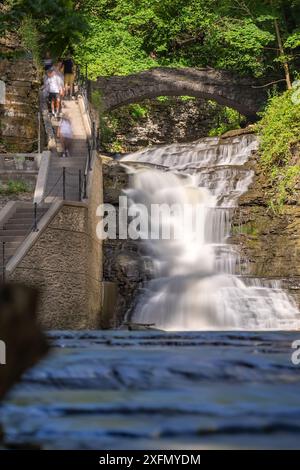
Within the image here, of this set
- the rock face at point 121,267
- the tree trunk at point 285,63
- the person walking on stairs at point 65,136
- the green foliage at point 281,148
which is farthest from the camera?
the tree trunk at point 285,63

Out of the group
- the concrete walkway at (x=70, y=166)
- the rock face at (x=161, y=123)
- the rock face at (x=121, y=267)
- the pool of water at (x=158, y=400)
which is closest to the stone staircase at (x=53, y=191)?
the concrete walkway at (x=70, y=166)

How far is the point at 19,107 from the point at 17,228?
9.78m

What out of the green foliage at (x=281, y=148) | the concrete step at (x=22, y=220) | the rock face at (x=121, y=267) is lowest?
the concrete step at (x=22, y=220)

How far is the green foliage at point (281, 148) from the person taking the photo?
2577 cm

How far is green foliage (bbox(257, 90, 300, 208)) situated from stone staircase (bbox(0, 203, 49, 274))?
8.90 meters

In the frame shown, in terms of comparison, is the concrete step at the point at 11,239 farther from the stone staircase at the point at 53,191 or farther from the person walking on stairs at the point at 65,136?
the person walking on stairs at the point at 65,136

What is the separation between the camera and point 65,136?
77.2 feet

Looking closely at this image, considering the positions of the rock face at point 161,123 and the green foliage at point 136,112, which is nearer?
the rock face at point 161,123

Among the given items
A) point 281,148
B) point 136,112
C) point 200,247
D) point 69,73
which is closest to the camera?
point 200,247

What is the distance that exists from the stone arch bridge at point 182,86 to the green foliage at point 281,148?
8.40 meters

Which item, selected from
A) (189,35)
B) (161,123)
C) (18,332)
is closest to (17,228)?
(18,332)

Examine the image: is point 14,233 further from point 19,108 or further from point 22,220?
point 19,108

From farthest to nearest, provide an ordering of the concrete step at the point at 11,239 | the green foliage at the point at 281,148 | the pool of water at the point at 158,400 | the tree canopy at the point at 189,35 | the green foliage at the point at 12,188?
1. the tree canopy at the point at 189,35
2. the green foliage at the point at 281,148
3. the green foliage at the point at 12,188
4. the concrete step at the point at 11,239
5. the pool of water at the point at 158,400

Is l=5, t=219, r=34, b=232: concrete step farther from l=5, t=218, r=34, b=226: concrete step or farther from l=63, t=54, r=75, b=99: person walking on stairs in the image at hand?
l=63, t=54, r=75, b=99: person walking on stairs
